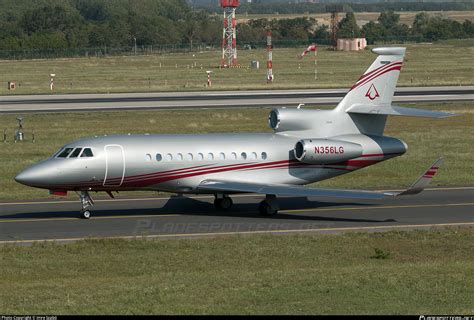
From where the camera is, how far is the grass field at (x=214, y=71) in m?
93.6

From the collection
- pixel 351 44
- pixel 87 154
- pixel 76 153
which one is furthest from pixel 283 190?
pixel 351 44

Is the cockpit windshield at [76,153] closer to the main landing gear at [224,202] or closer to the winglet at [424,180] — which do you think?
the main landing gear at [224,202]

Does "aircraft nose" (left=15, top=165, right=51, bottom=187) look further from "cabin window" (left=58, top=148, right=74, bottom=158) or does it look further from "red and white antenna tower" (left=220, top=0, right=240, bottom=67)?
Result: "red and white antenna tower" (left=220, top=0, right=240, bottom=67)

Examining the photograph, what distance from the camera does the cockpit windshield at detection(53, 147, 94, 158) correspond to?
3250 centimetres

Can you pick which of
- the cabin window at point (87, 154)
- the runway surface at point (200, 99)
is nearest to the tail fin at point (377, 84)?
the cabin window at point (87, 154)

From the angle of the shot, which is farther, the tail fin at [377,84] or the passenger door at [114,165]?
the tail fin at [377,84]

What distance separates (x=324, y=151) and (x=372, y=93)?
348cm

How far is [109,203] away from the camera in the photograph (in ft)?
120

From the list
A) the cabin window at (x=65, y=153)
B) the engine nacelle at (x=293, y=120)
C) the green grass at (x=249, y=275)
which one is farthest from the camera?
the engine nacelle at (x=293, y=120)

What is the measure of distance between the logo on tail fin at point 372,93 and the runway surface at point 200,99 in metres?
33.7

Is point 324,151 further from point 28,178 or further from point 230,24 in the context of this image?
point 230,24

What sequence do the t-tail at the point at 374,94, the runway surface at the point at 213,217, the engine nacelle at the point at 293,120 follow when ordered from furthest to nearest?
the t-tail at the point at 374,94 → the engine nacelle at the point at 293,120 → the runway surface at the point at 213,217

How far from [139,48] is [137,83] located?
242 ft

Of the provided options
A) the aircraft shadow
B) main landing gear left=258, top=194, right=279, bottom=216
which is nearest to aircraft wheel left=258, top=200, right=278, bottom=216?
main landing gear left=258, top=194, right=279, bottom=216
